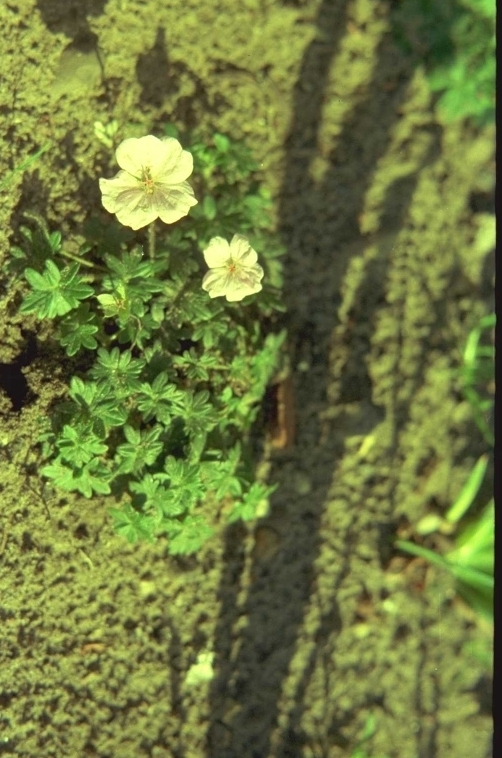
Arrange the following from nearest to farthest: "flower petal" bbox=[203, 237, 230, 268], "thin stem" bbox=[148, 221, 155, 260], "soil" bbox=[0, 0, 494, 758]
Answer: "flower petal" bbox=[203, 237, 230, 268] < "thin stem" bbox=[148, 221, 155, 260] < "soil" bbox=[0, 0, 494, 758]

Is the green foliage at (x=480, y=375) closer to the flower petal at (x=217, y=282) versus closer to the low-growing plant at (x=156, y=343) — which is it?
the low-growing plant at (x=156, y=343)

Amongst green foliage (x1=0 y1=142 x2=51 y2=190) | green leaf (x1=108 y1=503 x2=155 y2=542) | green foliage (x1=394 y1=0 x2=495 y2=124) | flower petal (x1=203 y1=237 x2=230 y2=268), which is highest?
green foliage (x1=394 y1=0 x2=495 y2=124)

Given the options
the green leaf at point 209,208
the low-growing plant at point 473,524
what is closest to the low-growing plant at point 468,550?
the low-growing plant at point 473,524

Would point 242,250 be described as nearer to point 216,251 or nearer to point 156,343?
point 216,251

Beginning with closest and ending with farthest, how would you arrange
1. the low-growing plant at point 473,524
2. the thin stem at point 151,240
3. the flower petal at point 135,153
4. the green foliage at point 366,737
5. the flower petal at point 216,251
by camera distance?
1. the flower petal at point 135,153
2. the flower petal at point 216,251
3. the thin stem at point 151,240
4. the green foliage at point 366,737
5. the low-growing plant at point 473,524

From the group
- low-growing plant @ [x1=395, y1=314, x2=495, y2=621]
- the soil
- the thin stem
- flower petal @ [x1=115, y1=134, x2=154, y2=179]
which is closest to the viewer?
flower petal @ [x1=115, y1=134, x2=154, y2=179]

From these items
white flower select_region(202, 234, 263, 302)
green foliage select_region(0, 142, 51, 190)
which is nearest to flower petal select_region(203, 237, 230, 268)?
white flower select_region(202, 234, 263, 302)

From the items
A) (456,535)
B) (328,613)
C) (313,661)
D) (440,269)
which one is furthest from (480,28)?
(313,661)

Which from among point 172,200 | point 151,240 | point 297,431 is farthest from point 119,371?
point 297,431

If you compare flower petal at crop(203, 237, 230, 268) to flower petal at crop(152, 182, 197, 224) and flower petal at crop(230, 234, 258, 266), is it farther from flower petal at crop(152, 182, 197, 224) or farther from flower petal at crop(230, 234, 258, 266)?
flower petal at crop(152, 182, 197, 224)
